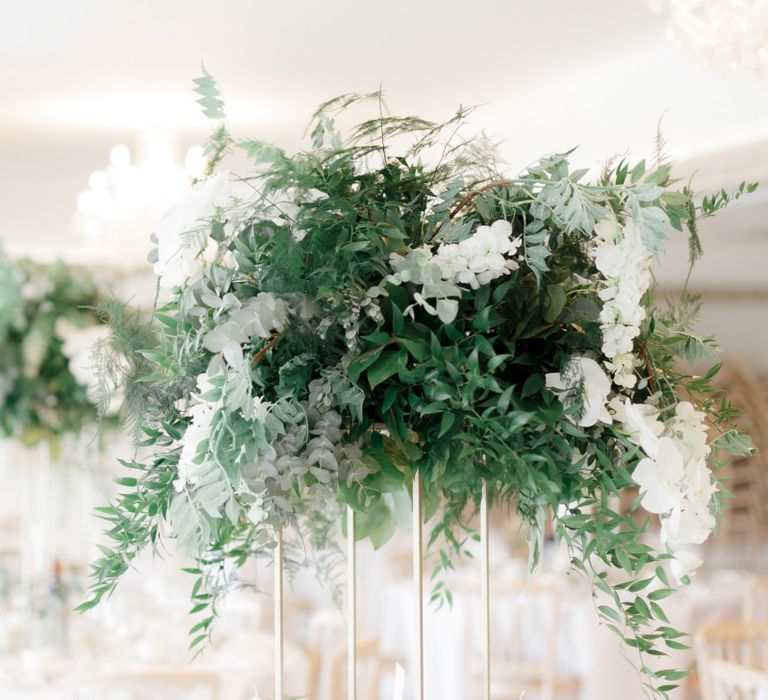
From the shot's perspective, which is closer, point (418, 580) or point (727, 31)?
point (418, 580)

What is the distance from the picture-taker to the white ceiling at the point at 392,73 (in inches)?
147

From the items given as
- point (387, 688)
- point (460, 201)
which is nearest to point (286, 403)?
point (460, 201)

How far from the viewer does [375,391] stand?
1.20 m

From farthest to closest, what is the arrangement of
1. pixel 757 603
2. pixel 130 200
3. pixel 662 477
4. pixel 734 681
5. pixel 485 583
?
pixel 757 603 → pixel 130 200 → pixel 734 681 → pixel 485 583 → pixel 662 477

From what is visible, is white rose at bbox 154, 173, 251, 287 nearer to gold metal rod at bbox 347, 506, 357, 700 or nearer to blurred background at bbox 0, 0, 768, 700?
gold metal rod at bbox 347, 506, 357, 700

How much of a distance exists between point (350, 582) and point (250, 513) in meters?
0.22

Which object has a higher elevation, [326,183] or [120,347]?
[326,183]

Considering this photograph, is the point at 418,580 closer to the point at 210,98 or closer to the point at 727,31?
the point at 210,98

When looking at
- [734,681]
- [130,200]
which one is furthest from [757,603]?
[130,200]

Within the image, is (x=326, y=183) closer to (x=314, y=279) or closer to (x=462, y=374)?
(x=314, y=279)

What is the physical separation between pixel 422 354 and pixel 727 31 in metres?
2.28

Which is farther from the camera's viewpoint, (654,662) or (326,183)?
(654,662)

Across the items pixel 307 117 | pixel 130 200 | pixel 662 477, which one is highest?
pixel 307 117

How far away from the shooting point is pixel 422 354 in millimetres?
1094
